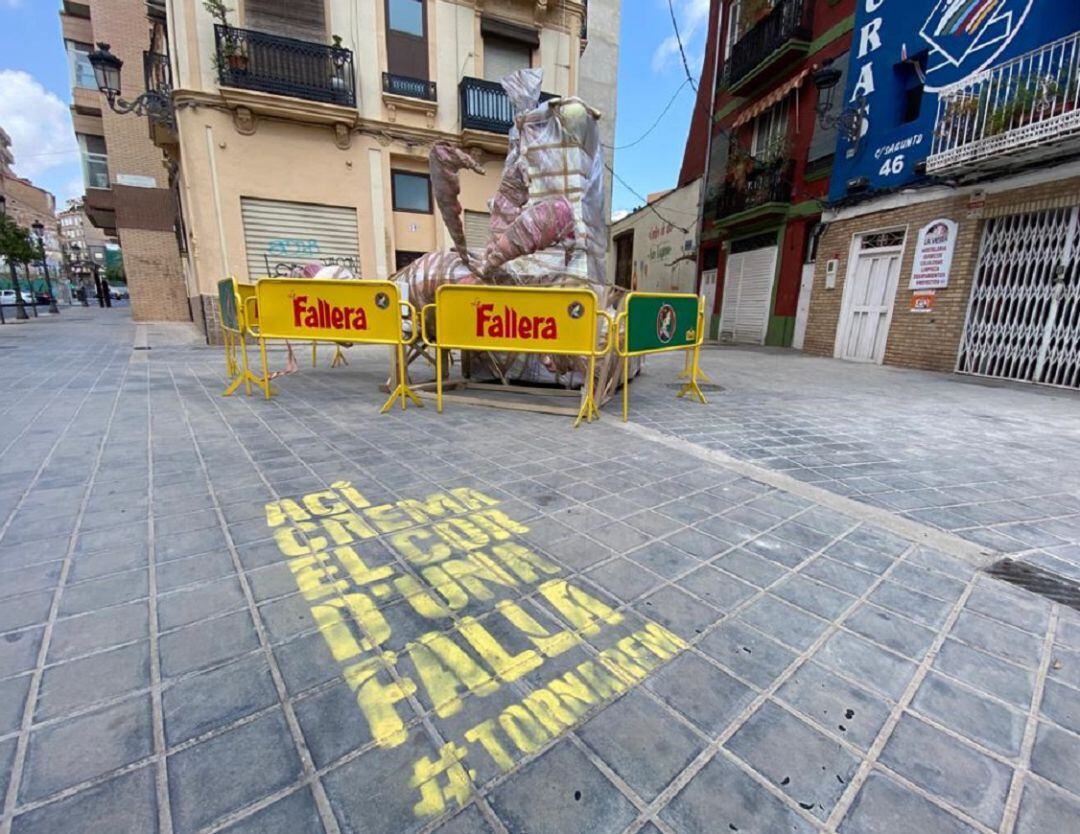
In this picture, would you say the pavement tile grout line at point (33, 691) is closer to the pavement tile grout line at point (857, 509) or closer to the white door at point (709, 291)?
the pavement tile grout line at point (857, 509)

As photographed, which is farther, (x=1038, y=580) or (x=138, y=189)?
(x=138, y=189)

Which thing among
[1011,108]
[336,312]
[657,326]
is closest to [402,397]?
[336,312]

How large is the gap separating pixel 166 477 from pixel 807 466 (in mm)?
4360

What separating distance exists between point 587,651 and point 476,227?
1289cm

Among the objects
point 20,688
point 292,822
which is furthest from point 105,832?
point 20,688

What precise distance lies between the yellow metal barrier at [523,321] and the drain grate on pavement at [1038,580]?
3080 mm

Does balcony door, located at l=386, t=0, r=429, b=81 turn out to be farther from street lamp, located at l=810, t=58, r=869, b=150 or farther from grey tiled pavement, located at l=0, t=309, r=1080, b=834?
grey tiled pavement, located at l=0, t=309, r=1080, b=834

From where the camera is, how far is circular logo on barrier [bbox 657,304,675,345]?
5.22 metres

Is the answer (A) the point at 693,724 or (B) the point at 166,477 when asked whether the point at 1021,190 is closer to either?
(A) the point at 693,724

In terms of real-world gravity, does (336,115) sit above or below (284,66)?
below

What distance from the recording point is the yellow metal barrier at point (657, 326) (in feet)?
15.5

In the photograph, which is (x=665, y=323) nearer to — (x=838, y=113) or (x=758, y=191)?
(x=838, y=113)

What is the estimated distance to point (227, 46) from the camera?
968 centimetres

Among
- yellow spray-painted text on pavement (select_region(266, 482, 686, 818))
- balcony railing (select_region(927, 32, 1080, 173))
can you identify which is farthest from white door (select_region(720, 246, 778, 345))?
yellow spray-painted text on pavement (select_region(266, 482, 686, 818))
